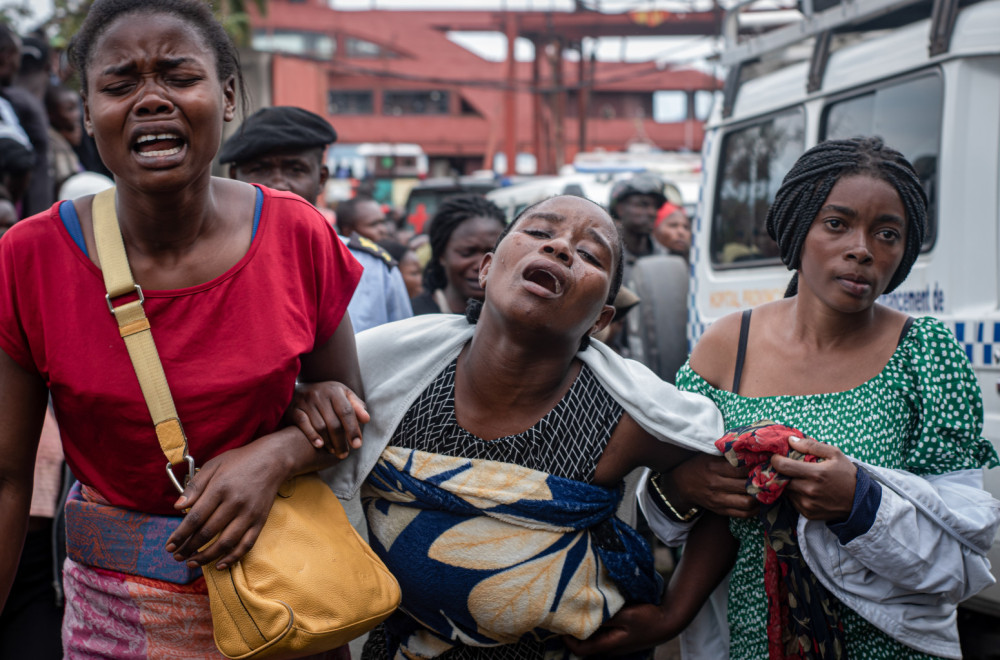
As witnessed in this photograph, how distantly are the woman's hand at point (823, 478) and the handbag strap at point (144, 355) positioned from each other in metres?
1.17

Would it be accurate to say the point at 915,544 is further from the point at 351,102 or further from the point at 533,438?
the point at 351,102

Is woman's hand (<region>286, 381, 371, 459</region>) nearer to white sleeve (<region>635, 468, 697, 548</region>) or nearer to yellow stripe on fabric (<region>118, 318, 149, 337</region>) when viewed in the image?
yellow stripe on fabric (<region>118, 318, 149, 337</region>)

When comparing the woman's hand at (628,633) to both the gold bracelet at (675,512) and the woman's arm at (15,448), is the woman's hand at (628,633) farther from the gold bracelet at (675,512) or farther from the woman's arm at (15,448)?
the woman's arm at (15,448)

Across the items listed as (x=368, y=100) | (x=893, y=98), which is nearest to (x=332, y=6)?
(x=368, y=100)

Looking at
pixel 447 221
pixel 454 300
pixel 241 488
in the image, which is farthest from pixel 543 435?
pixel 447 221

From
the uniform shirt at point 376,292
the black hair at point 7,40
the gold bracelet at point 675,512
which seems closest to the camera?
the gold bracelet at point 675,512

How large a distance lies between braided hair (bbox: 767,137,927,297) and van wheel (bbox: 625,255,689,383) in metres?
2.68

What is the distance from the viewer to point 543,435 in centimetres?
198

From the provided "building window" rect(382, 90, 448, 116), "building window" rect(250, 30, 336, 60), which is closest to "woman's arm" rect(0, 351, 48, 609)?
"building window" rect(382, 90, 448, 116)

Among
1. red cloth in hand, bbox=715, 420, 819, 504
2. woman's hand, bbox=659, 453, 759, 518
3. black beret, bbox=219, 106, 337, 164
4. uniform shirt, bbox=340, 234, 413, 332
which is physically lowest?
woman's hand, bbox=659, 453, 759, 518

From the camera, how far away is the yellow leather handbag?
62.3 inches

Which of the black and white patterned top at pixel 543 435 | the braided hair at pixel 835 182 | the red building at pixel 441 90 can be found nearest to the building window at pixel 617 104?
the red building at pixel 441 90

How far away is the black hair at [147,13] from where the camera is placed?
1.66 meters

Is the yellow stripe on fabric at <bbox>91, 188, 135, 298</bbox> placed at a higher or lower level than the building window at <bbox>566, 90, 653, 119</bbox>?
lower
